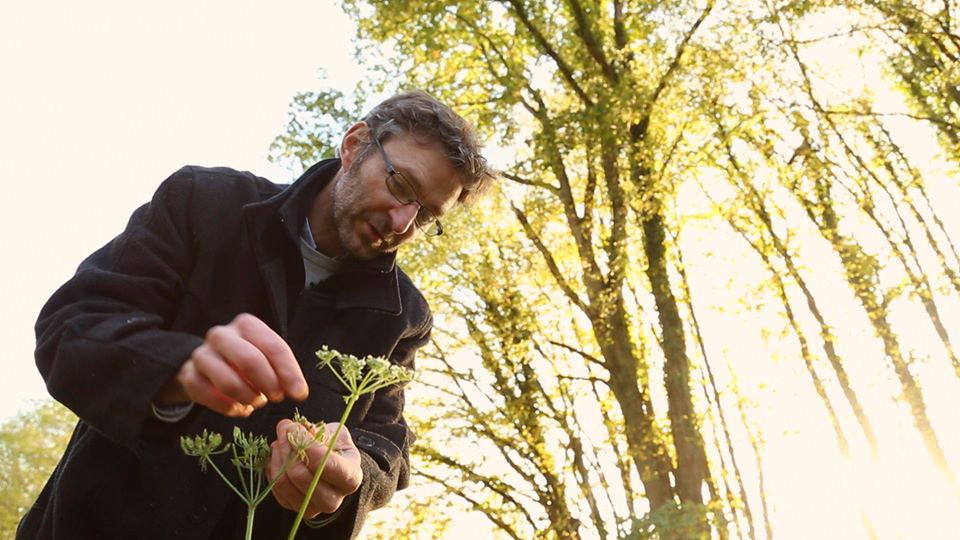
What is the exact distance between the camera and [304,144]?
42.0 ft

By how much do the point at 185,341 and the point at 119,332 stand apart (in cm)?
14

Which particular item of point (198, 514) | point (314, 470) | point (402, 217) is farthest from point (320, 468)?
point (402, 217)

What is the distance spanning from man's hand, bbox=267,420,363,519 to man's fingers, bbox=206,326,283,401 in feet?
0.54

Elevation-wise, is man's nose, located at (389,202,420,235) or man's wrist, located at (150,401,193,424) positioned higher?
man's nose, located at (389,202,420,235)

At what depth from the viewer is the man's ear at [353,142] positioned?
2262 mm

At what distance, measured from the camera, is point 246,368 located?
963mm

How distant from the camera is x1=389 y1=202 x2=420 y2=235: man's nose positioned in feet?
6.61

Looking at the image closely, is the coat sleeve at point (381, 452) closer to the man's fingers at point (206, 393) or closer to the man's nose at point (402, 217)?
the man's nose at point (402, 217)

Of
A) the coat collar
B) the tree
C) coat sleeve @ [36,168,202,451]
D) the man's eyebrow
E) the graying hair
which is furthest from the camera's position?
the tree

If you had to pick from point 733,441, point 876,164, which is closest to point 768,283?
Result: point 876,164

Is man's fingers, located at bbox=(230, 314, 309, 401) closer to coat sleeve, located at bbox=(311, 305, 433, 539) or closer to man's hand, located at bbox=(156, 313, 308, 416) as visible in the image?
man's hand, located at bbox=(156, 313, 308, 416)

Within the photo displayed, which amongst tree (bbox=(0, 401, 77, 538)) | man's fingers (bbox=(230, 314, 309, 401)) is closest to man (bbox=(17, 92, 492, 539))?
man's fingers (bbox=(230, 314, 309, 401))

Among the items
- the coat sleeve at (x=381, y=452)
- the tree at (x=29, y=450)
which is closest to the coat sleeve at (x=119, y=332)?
the coat sleeve at (x=381, y=452)

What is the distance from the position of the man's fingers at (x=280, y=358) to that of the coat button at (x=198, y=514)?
631 mm
